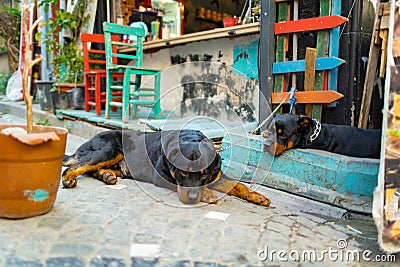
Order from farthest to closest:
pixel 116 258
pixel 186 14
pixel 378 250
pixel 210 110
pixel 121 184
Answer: pixel 186 14, pixel 210 110, pixel 121 184, pixel 378 250, pixel 116 258

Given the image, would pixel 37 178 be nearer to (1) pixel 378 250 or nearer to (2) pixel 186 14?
(1) pixel 378 250

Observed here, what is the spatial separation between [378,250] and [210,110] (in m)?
3.26

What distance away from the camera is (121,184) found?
308 centimetres

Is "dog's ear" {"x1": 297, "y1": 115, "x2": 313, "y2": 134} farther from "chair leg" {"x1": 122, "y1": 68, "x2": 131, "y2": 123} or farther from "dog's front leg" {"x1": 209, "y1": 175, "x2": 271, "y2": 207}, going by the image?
"chair leg" {"x1": 122, "y1": 68, "x2": 131, "y2": 123}

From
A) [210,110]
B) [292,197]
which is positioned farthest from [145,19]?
[292,197]

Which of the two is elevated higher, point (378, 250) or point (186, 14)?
point (186, 14)

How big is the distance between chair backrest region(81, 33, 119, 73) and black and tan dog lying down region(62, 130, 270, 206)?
2.72 m

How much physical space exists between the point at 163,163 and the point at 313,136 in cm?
122

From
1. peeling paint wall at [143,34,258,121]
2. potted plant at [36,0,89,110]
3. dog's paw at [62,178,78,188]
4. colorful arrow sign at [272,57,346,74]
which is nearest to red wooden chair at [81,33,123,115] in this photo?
potted plant at [36,0,89,110]

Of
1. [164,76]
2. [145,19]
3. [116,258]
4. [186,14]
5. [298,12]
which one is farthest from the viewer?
[186,14]

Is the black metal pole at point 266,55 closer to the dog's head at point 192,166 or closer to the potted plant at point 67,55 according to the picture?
the dog's head at point 192,166

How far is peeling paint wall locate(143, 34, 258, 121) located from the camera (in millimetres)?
4453

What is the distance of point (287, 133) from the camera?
2.92m

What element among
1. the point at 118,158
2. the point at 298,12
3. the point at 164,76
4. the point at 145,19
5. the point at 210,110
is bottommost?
the point at 118,158
